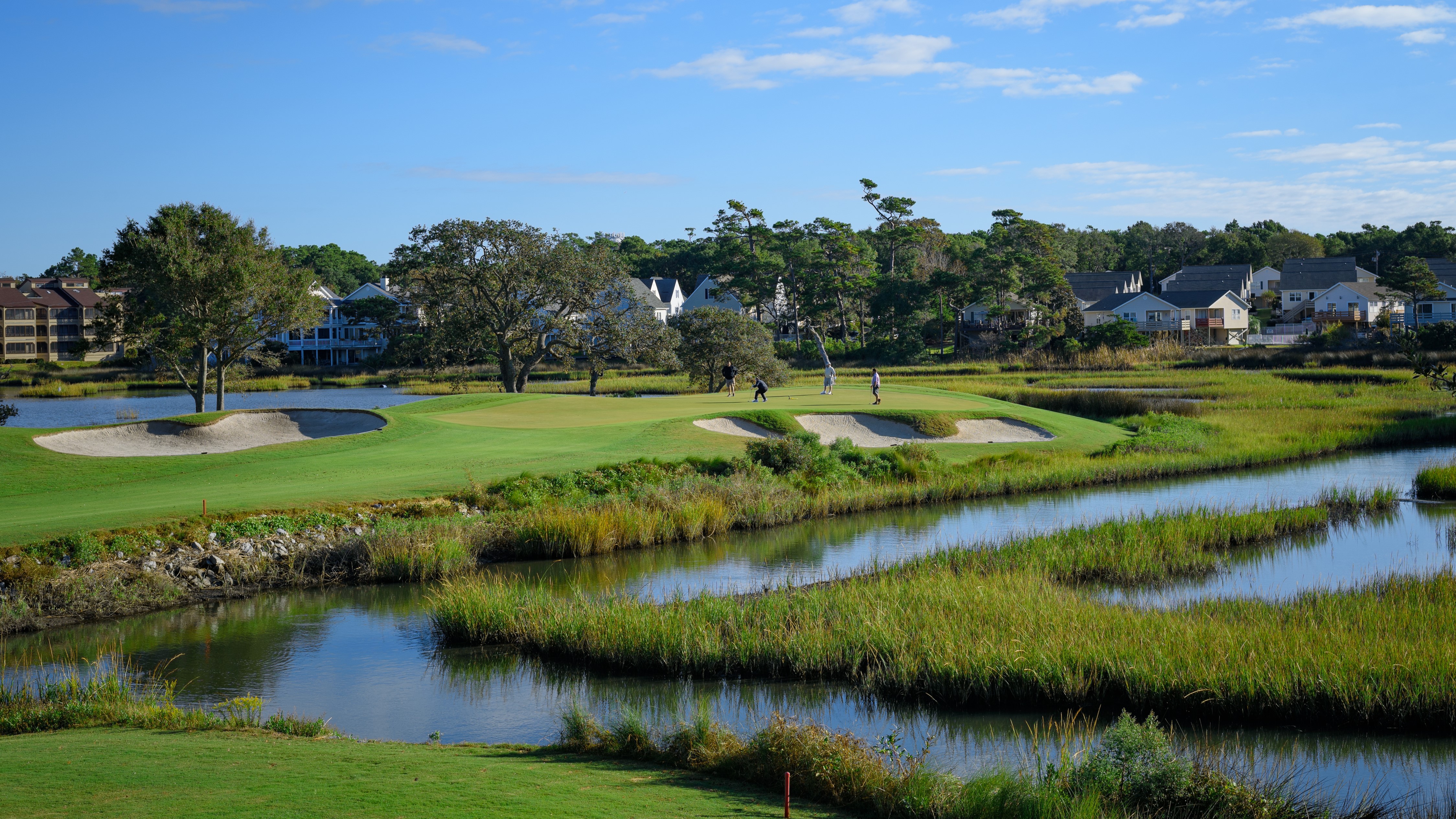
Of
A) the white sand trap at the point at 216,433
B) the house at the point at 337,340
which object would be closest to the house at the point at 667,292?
the house at the point at 337,340

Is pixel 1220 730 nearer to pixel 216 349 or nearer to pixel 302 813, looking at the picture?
pixel 302 813

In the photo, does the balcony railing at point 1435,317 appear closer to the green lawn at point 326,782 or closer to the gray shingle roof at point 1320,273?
the gray shingle roof at point 1320,273

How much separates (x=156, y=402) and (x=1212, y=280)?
101 meters

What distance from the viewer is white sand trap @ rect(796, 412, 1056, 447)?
34312mm

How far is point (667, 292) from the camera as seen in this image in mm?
116500

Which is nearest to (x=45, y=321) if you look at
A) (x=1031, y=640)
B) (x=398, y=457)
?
(x=398, y=457)

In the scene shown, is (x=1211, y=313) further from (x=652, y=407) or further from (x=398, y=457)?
(x=398, y=457)

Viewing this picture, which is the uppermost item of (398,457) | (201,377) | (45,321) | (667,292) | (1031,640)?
(667,292)

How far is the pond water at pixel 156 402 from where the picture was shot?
186 ft

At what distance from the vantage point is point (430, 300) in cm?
5375

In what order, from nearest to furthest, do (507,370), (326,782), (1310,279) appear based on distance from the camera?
(326,782), (507,370), (1310,279)

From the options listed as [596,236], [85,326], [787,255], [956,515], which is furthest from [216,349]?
[596,236]

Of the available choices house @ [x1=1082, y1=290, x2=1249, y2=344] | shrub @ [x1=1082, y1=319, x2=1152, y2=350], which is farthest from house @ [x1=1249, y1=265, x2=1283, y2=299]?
shrub @ [x1=1082, y1=319, x2=1152, y2=350]

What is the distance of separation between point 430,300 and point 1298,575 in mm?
43533
